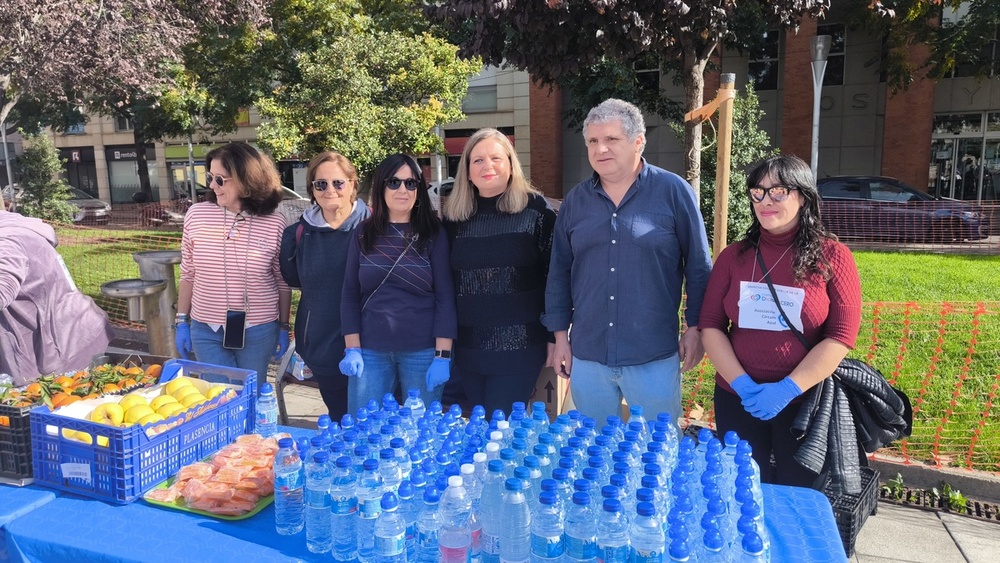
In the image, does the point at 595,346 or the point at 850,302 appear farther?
the point at 595,346

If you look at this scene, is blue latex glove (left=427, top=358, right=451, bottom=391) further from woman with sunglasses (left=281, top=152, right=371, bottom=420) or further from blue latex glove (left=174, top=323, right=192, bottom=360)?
blue latex glove (left=174, top=323, right=192, bottom=360)

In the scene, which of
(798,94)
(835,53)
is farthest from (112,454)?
(835,53)

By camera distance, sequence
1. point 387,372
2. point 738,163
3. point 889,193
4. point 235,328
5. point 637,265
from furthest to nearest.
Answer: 1. point 889,193
2. point 738,163
3. point 235,328
4. point 387,372
5. point 637,265

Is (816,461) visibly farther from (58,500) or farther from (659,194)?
(58,500)

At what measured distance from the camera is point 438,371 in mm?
3055

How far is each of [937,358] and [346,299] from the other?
16.5 ft

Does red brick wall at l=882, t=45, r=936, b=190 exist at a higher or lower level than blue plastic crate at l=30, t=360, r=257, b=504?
higher

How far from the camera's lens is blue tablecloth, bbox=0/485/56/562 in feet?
7.05

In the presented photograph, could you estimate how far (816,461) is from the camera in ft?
8.49

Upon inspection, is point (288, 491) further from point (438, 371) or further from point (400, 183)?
point (400, 183)

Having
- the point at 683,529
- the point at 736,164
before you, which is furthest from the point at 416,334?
the point at 736,164

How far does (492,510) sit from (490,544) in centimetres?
9

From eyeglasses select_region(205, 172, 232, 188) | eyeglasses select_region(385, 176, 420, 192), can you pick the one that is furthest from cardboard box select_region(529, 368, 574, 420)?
eyeglasses select_region(205, 172, 232, 188)

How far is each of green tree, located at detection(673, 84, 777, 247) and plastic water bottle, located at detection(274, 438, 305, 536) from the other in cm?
1043
